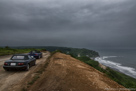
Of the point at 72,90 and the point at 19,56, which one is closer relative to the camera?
the point at 72,90

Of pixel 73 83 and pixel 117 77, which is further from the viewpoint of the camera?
pixel 117 77

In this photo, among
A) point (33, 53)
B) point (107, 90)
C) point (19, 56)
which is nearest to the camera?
point (107, 90)

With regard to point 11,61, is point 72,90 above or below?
below

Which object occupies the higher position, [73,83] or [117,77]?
[73,83]

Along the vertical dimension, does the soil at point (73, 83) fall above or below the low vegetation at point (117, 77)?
above

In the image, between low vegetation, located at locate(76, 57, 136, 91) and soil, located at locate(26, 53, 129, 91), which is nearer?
soil, located at locate(26, 53, 129, 91)

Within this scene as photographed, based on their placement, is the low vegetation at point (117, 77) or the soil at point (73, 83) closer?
the soil at point (73, 83)

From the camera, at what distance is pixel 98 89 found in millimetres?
4629

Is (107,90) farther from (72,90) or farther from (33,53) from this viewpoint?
(33,53)

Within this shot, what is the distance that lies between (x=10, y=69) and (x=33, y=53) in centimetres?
1145

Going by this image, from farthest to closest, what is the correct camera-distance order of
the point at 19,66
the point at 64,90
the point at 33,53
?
the point at 33,53 → the point at 19,66 → the point at 64,90

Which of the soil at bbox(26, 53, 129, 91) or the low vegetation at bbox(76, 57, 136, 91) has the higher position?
the soil at bbox(26, 53, 129, 91)

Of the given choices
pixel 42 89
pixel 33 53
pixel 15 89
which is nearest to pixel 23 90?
pixel 15 89

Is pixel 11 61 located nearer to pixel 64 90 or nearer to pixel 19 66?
pixel 19 66
